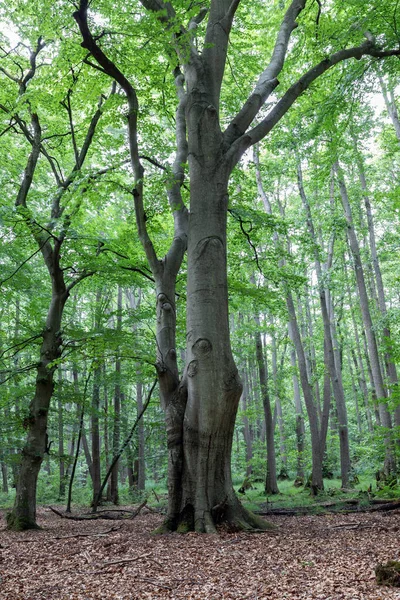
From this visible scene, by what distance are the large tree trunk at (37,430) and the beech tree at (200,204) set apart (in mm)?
154

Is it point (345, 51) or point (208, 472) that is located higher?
point (345, 51)

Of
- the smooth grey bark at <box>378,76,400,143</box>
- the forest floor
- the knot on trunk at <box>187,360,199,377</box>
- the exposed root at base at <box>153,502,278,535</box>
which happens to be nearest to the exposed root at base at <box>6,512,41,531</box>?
the forest floor

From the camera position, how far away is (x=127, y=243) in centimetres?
973

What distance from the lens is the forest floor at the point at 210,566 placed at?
10.7 ft

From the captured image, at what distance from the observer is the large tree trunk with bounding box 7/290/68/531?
8289 millimetres

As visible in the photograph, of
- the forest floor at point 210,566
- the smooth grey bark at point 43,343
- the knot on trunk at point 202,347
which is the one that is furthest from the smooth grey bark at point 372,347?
the smooth grey bark at point 43,343

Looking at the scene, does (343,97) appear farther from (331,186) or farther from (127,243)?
(331,186)

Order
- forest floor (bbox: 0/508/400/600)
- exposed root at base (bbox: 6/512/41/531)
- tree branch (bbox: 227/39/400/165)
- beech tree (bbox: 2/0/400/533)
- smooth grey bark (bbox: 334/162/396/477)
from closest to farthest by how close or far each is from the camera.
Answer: forest floor (bbox: 0/508/400/600), beech tree (bbox: 2/0/400/533), tree branch (bbox: 227/39/400/165), exposed root at base (bbox: 6/512/41/531), smooth grey bark (bbox: 334/162/396/477)

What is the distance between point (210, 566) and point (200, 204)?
14.8ft

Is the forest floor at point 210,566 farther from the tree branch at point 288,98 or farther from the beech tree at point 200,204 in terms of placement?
the tree branch at point 288,98

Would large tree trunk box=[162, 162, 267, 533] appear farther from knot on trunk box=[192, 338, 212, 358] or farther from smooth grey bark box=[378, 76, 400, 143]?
smooth grey bark box=[378, 76, 400, 143]

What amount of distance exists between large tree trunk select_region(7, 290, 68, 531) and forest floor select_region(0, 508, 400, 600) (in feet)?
8.88

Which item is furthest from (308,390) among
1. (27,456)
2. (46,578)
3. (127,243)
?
(46,578)

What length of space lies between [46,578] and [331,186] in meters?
15.8
